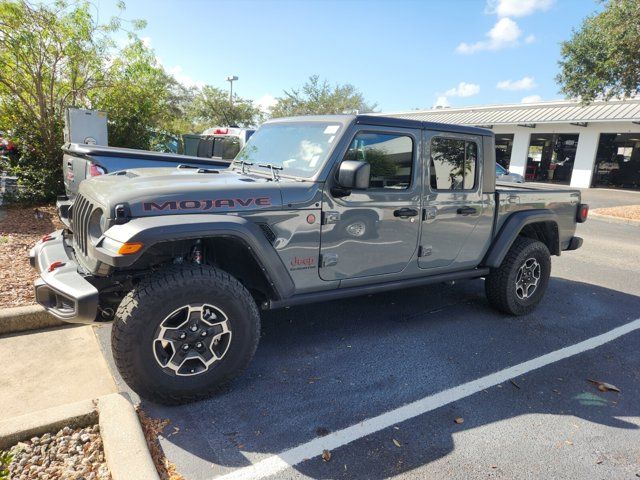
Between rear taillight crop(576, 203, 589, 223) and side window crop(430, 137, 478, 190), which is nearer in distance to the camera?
side window crop(430, 137, 478, 190)

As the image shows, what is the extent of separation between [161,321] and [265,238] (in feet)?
2.74

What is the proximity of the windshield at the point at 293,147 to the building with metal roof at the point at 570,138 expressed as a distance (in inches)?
698

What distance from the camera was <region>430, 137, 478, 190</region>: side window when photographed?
3.95m

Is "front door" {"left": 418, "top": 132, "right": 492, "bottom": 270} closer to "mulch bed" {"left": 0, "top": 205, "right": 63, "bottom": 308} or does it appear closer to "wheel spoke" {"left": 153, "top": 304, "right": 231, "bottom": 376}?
"wheel spoke" {"left": 153, "top": 304, "right": 231, "bottom": 376}

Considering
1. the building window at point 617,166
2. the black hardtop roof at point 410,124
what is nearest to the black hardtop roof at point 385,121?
the black hardtop roof at point 410,124

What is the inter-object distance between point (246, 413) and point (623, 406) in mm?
2670

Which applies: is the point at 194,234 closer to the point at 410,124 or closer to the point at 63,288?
the point at 63,288

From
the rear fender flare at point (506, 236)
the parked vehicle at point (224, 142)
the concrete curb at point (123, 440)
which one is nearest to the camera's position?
the concrete curb at point (123, 440)

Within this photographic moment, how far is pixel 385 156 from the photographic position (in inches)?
144

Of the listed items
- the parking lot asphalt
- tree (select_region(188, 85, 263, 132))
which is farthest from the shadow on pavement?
tree (select_region(188, 85, 263, 132))

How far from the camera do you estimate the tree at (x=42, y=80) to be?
8039mm

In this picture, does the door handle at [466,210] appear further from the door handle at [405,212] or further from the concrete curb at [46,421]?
the concrete curb at [46,421]

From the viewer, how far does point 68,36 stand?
27.4 ft

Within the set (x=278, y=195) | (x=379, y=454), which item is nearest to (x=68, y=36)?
(x=278, y=195)
